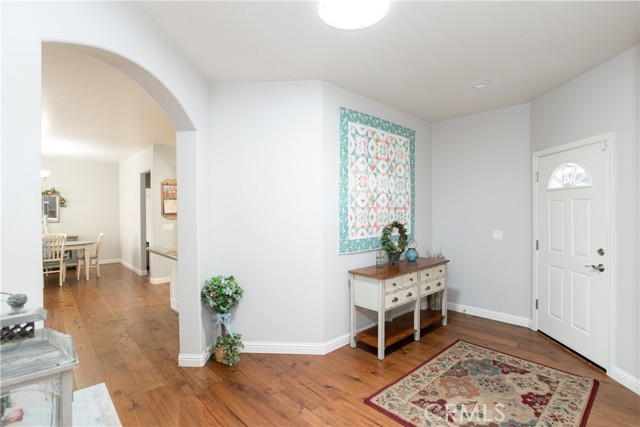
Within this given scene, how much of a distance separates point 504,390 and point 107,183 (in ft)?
29.5

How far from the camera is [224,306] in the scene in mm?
2732

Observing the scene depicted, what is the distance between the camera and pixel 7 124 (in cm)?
113

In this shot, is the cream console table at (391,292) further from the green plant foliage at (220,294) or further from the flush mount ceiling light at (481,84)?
the flush mount ceiling light at (481,84)

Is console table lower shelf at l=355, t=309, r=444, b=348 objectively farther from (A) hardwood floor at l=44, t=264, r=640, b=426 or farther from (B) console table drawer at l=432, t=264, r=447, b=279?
(B) console table drawer at l=432, t=264, r=447, b=279

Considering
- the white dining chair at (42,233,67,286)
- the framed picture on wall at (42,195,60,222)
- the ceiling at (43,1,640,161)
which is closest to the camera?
the ceiling at (43,1,640,161)

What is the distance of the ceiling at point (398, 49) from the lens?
195cm

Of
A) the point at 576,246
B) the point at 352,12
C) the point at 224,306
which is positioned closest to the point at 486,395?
the point at 576,246

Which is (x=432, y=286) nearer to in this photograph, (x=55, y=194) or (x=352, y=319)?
(x=352, y=319)

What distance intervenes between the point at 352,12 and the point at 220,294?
7.86ft

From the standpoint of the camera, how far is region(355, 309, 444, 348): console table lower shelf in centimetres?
297

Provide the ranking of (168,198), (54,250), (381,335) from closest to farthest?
1. (381,335)
2. (54,250)
3. (168,198)

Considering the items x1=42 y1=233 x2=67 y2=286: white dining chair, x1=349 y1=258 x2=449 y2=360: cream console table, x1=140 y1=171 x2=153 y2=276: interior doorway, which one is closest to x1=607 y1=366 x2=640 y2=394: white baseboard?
x1=349 y1=258 x2=449 y2=360: cream console table

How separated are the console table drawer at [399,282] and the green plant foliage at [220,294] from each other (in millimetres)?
1391

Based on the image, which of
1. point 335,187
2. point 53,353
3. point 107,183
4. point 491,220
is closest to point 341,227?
point 335,187
